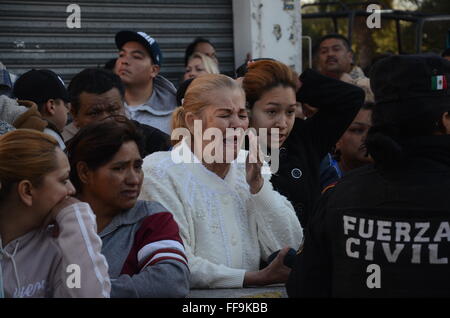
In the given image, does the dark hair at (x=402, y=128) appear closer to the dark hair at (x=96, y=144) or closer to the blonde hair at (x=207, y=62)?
the dark hair at (x=96, y=144)

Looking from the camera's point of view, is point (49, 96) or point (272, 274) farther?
point (49, 96)

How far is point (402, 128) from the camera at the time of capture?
272 cm

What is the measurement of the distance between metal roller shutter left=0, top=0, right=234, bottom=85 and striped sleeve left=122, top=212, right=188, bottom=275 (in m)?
3.91

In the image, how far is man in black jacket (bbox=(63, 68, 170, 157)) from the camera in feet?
15.5

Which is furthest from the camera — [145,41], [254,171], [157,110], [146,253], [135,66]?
[145,41]

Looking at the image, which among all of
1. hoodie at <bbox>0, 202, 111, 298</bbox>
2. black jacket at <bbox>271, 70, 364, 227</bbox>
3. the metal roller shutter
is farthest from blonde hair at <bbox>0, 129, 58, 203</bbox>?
the metal roller shutter

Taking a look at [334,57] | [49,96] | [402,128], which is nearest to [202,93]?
[402,128]

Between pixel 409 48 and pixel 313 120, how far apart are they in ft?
42.9

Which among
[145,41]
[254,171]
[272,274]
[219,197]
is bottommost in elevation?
[272,274]

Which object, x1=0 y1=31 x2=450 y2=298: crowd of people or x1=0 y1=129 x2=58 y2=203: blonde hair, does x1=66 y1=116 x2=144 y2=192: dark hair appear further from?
x1=0 y1=129 x2=58 y2=203: blonde hair

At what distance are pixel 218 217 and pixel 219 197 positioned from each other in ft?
0.37

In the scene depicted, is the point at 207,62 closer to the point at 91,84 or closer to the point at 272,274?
the point at 91,84
